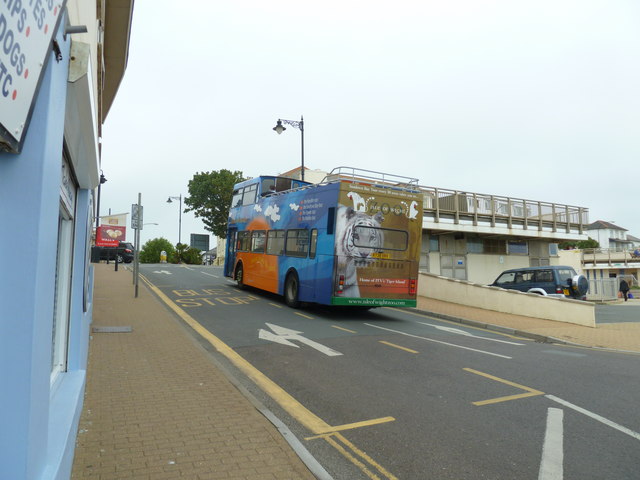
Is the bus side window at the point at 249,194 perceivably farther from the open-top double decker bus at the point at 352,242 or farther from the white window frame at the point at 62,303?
the white window frame at the point at 62,303

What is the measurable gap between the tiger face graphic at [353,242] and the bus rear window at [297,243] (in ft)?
5.19

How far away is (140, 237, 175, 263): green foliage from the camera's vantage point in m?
66.4

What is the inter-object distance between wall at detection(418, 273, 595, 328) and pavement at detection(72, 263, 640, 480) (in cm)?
1172

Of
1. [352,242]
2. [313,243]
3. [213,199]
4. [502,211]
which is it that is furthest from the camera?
[213,199]

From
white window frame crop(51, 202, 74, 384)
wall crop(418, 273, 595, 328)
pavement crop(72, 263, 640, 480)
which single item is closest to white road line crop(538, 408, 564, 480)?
pavement crop(72, 263, 640, 480)

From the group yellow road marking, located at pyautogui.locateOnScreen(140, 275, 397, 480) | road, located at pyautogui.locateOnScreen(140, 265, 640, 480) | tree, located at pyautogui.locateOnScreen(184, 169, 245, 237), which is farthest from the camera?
tree, located at pyautogui.locateOnScreen(184, 169, 245, 237)

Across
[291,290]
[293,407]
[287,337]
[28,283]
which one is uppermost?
[28,283]

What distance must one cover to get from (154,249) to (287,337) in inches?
2491

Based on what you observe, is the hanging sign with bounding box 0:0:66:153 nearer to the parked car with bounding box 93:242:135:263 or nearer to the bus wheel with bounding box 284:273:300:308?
the bus wheel with bounding box 284:273:300:308

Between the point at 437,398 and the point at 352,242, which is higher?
the point at 352,242

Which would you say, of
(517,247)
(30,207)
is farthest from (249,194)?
(517,247)

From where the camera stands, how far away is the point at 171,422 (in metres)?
4.39

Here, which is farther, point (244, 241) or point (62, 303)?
point (244, 241)

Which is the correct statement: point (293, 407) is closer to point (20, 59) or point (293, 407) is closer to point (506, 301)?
point (20, 59)
